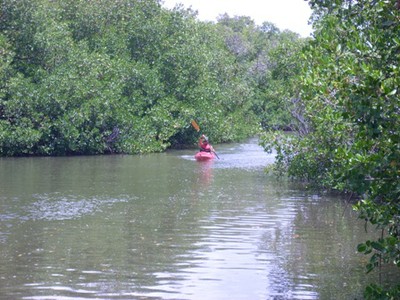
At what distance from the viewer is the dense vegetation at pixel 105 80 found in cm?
2909

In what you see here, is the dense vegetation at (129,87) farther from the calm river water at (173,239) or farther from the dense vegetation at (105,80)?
the calm river water at (173,239)

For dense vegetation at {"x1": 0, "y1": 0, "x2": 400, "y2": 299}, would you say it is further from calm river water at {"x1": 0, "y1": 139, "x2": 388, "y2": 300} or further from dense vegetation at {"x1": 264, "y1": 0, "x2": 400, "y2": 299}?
dense vegetation at {"x1": 264, "y1": 0, "x2": 400, "y2": 299}

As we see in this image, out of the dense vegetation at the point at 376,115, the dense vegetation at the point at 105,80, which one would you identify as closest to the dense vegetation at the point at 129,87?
the dense vegetation at the point at 105,80

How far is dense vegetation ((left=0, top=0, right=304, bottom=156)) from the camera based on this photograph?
29.1 metres

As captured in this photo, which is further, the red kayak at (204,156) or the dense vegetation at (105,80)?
the dense vegetation at (105,80)

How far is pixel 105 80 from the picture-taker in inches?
1259

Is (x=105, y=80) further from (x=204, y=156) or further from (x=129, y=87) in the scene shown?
(x=204, y=156)

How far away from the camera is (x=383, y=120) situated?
21.4ft

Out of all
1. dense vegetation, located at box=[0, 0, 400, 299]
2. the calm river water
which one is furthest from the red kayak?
the calm river water

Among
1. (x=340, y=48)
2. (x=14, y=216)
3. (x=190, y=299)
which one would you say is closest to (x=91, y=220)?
(x=14, y=216)

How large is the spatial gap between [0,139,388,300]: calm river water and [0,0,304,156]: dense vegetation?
21.2 feet

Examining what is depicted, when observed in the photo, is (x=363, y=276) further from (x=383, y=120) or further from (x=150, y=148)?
(x=150, y=148)

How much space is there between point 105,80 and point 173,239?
20.4 meters

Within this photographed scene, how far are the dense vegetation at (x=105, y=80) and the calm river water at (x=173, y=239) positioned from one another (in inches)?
254
